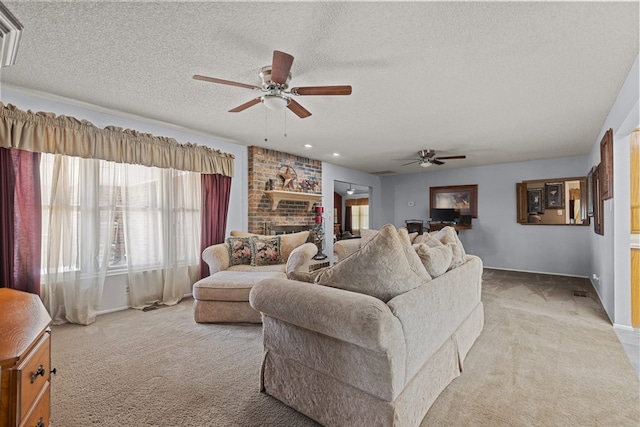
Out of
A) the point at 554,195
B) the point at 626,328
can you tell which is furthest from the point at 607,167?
the point at 554,195

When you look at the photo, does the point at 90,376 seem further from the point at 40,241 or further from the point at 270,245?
the point at 270,245

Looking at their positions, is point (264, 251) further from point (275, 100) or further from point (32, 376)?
point (32, 376)

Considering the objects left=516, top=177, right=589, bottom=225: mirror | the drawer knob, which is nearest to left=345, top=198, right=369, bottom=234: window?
left=516, top=177, right=589, bottom=225: mirror

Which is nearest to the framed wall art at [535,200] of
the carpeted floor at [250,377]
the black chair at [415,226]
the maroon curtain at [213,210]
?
the black chair at [415,226]

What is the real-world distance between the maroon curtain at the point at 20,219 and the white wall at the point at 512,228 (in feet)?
23.1

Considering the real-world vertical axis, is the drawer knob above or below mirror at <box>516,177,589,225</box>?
below

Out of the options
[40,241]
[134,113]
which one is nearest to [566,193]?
[134,113]

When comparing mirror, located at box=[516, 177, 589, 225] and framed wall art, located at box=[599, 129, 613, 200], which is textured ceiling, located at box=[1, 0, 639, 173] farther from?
mirror, located at box=[516, 177, 589, 225]

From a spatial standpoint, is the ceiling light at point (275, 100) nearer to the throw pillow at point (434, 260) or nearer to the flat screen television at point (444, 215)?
the throw pillow at point (434, 260)

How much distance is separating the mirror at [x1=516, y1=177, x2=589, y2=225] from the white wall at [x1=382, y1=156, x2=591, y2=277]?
12 cm

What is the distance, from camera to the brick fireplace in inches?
189

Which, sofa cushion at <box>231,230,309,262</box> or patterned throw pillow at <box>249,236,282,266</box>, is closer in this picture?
patterned throw pillow at <box>249,236,282,266</box>

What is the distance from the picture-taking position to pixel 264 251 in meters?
3.73

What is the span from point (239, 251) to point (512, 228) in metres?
5.68
